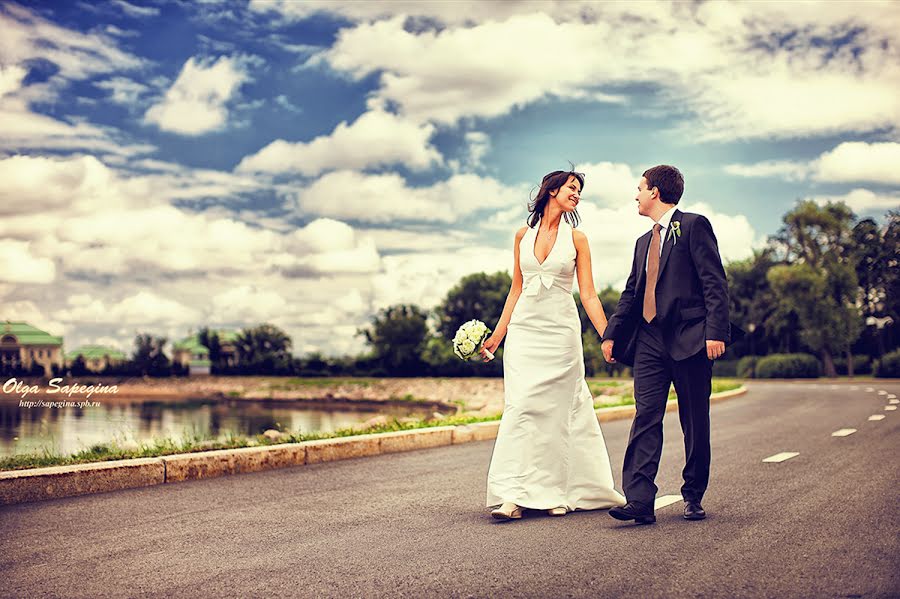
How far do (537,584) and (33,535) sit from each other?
3429 mm

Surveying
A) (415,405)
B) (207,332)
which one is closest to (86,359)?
(207,332)

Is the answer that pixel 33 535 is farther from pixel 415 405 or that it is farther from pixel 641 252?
pixel 415 405

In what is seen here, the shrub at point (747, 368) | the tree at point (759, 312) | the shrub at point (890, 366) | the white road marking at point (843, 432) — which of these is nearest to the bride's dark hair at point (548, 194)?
the white road marking at point (843, 432)

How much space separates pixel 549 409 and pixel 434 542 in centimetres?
146

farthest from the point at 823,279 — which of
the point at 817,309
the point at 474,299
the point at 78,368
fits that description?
the point at 78,368

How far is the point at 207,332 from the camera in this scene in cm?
10088

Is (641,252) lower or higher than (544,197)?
lower

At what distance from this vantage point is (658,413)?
18.5ft

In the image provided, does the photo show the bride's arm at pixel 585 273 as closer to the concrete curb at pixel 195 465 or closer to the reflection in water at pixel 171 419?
the concrete curb at pixel 195 465

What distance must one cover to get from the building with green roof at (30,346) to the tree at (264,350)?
19.4 meters

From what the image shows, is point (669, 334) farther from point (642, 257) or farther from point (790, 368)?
point (790, 368)

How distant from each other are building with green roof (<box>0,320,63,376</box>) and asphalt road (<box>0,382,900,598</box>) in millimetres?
95086

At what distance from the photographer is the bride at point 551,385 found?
6.03 meters

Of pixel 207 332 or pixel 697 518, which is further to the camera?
pixel 207 332
